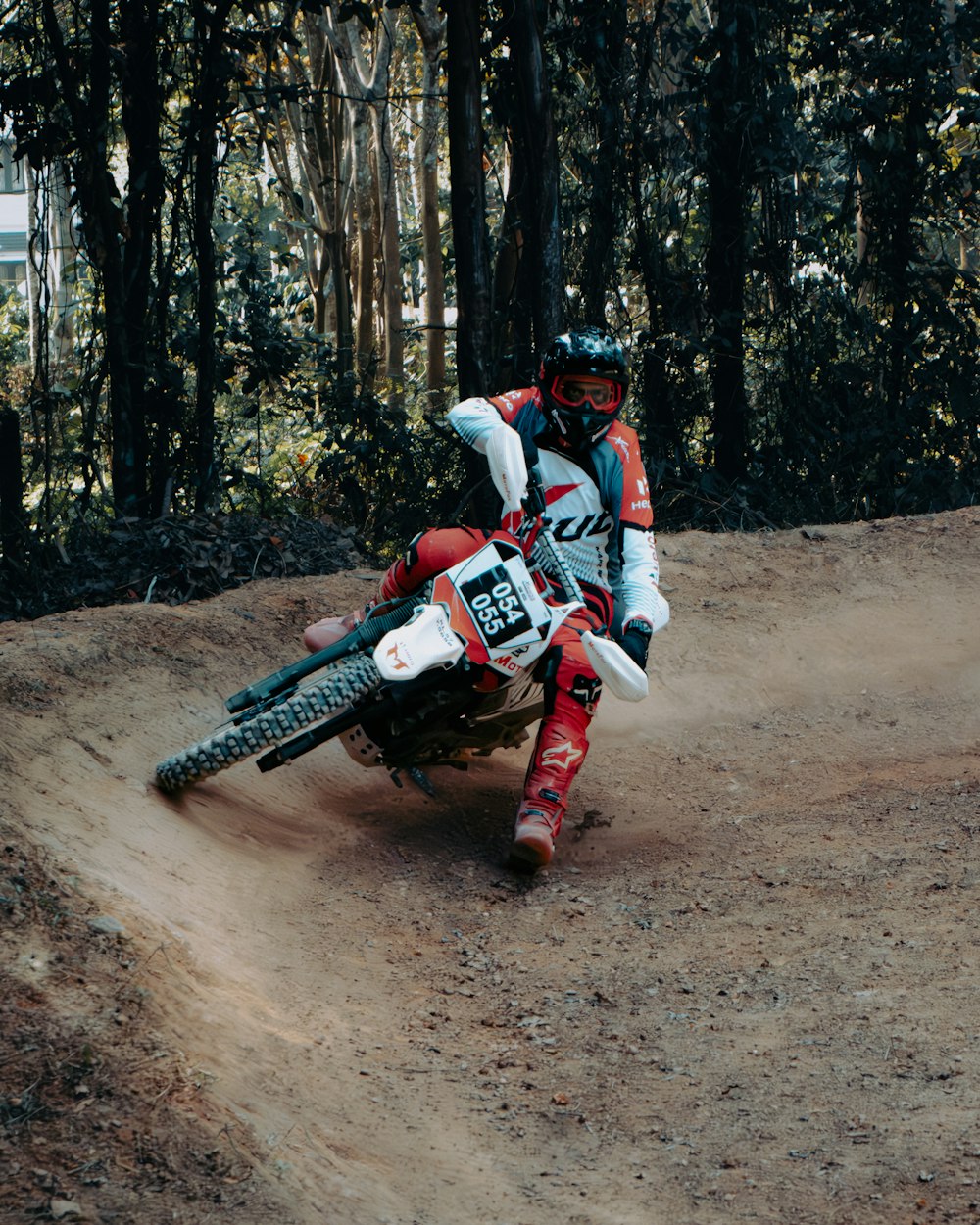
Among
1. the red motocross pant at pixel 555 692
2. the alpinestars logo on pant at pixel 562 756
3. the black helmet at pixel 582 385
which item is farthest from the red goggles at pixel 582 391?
the alpinestars logo on pant at pixel 562 756

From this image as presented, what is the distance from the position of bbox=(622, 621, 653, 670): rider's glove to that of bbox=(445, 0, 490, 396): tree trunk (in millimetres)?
4878

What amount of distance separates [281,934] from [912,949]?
2.10 meters

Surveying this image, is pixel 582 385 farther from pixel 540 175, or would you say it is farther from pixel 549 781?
pixel 540 175

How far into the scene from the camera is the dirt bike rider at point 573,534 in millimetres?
5449

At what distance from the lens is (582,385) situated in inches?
221

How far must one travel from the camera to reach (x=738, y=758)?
7.21 m

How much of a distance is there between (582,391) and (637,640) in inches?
43.8

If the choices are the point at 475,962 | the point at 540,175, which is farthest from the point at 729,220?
the point at 475,962

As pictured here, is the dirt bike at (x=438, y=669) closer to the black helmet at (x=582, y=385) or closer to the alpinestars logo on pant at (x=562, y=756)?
the alpinestars logo on pant at (x=562, y=756)

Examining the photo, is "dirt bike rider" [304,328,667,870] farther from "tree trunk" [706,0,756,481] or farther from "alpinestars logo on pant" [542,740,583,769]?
"tree trunk" [706,0,756,481]

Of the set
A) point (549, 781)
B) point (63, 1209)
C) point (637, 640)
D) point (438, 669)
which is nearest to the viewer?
point (63, 1209)

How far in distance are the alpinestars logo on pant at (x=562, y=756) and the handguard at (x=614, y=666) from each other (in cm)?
61

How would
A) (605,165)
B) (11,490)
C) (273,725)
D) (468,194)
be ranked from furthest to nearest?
(605,165)
(468,194)
(11,490)
(273,725)

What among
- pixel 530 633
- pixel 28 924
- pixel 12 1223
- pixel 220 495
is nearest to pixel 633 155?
pixel 220 495
